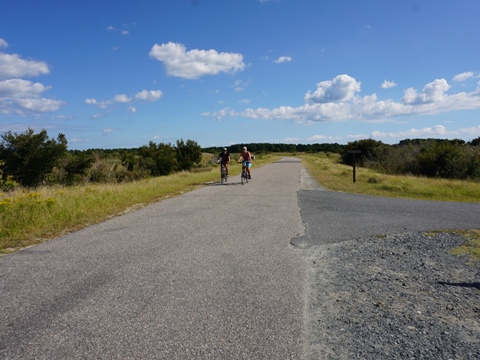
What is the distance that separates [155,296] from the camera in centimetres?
405

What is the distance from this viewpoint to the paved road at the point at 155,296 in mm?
3062

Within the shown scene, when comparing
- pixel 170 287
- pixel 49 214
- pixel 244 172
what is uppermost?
pixel 244 172

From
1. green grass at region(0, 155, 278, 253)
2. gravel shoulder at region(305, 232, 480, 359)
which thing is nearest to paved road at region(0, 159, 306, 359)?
gravel shoulder at region(305, 232, 480, 359)

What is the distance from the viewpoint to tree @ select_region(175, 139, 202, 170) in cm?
4384

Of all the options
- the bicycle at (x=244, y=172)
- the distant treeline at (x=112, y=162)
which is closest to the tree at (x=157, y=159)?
the distant treeline at (x=112, y=162)

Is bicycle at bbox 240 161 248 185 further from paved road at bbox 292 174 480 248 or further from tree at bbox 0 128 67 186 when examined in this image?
tree at bbox 0 128 67 186

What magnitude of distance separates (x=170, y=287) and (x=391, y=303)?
8.44 ft

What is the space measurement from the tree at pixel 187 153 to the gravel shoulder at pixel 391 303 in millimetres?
38483

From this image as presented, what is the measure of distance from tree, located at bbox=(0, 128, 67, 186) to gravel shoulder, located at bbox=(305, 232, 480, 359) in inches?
791

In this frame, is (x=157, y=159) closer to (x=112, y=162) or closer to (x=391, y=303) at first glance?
(x=112, y=162)

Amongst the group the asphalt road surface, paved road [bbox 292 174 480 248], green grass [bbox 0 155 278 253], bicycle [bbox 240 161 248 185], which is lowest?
paved road [bbox 292 174 480 248]

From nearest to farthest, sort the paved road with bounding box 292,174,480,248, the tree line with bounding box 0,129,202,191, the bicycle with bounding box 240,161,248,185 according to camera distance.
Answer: the paved road with bounding box 292,174,480,248 → the bicycle with bounding box 240,161,248,185 → the tree line with bounding box 0,129,202,191

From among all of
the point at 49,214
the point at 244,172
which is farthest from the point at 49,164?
the point at 49,214

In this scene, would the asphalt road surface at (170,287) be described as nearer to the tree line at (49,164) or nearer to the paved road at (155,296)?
the paved road at (155,296)
